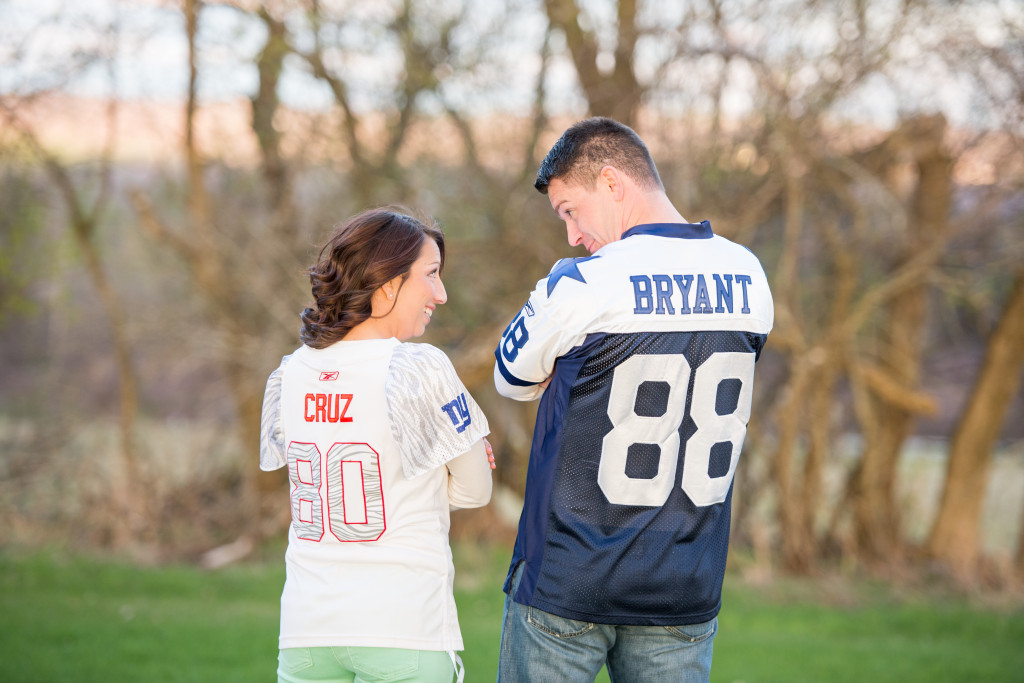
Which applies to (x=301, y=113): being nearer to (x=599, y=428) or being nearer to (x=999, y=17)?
(x=999, y=17)

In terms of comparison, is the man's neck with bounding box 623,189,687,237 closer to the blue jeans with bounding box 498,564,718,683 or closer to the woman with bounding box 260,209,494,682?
the woman with bounding box 260,209,494,682

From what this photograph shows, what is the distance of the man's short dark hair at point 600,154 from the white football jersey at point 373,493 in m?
0.56

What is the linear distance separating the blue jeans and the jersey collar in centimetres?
81

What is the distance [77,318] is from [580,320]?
7657 millimetres

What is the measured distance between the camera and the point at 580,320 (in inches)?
72.9

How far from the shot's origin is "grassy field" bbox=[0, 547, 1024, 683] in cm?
452

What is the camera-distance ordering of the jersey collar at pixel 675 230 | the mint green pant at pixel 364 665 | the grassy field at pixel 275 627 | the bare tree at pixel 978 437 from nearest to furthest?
1. the mint green pant at pixel 364 665
2. the jersey collar at pixel 675 230
3. the grassy field at pixel 275 627
4. the bare tree at pixel 978 437

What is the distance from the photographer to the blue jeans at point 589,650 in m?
1.92

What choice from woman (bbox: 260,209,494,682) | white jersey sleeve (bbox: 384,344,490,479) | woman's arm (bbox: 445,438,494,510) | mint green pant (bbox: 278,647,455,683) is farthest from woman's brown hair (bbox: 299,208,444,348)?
mint green pant (bbox: 278,647,455,683)

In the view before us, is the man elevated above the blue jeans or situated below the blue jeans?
above

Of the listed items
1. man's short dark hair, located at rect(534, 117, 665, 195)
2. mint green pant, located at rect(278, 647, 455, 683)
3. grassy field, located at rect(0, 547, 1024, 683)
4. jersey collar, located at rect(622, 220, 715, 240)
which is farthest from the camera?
grassy field, located at rect(0, 547, 1024, 683)

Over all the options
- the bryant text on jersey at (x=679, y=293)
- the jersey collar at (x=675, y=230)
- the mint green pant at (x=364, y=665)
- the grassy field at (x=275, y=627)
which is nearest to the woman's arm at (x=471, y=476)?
the mint green pant at (x=364, y=665)

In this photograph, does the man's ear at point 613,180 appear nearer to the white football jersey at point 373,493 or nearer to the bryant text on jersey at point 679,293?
the bryant text on jersey at point 679,293

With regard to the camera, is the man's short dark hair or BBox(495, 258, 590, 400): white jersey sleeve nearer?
BBox(495, 258, 590, 400): white jersey sleeve
